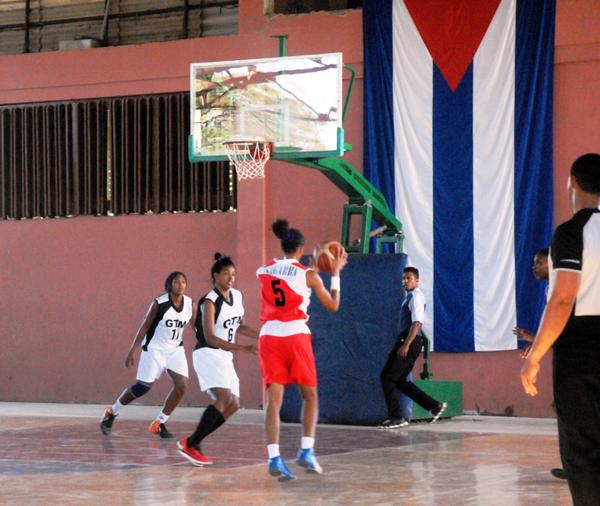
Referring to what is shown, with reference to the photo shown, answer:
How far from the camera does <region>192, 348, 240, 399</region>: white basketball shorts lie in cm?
1164

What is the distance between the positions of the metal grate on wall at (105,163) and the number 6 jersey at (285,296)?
9.49m

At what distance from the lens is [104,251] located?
67.3 feet

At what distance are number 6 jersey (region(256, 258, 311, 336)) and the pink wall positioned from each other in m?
7.87

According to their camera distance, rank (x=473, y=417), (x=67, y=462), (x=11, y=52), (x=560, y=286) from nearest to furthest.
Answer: (x=560, y=286)
(x=67, y=462)
(x=473, y=417)
(x=11, y=52)

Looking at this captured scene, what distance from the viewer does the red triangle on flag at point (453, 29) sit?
1780cm

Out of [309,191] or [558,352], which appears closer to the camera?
[558,352]

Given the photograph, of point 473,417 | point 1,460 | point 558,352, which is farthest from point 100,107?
point 558,352

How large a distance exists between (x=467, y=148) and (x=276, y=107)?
12.1 feet

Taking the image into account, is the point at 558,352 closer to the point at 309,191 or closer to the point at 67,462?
the point at 67,462

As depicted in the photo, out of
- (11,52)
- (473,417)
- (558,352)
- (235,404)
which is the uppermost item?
(11,52)

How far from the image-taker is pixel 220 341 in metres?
11.5

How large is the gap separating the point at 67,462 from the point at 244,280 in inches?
321

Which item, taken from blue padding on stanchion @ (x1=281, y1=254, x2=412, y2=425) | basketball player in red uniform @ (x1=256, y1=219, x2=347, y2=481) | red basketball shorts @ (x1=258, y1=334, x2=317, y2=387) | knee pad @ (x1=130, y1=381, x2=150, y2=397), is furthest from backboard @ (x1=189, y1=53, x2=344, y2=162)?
red basketball shorts @ (x1=258, y1=334, x2=317, y2=387)

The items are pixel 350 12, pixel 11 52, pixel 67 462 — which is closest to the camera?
pixel 67 462
